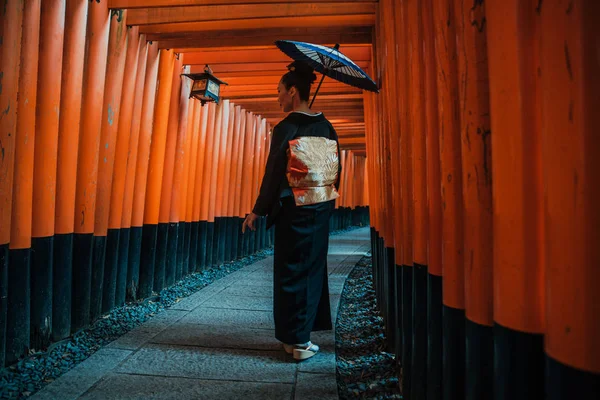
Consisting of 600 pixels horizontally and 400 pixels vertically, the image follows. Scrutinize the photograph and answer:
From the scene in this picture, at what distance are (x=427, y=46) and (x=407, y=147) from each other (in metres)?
0.63

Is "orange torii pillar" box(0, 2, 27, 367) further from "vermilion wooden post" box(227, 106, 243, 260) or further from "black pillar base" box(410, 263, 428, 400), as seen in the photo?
"vermilion wooden post" box(227, 106, 243, 260)

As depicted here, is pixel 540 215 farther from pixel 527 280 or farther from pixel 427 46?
pixel 427 46

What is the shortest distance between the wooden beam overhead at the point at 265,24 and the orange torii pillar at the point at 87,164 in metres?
0.75

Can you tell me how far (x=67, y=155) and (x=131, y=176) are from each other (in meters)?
1.21

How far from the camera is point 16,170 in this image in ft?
8.89

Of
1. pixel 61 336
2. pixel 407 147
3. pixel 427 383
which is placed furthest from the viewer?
pixel 61 336

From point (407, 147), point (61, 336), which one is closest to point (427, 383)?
point (407, 147)

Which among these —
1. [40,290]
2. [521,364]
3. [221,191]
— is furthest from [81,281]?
[221,191]

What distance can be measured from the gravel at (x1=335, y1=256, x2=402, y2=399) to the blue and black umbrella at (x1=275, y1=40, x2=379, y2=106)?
1974mm

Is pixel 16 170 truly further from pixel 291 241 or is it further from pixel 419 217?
pixel 419 217

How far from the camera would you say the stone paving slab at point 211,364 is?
2.59 meters

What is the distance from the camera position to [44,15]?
2.93 m

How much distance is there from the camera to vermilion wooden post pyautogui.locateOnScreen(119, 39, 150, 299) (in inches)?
171

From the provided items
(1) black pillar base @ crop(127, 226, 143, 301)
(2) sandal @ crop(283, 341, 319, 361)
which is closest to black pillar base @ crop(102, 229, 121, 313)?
(1) black pillar base @ crop(127, 226, 143, 301)
